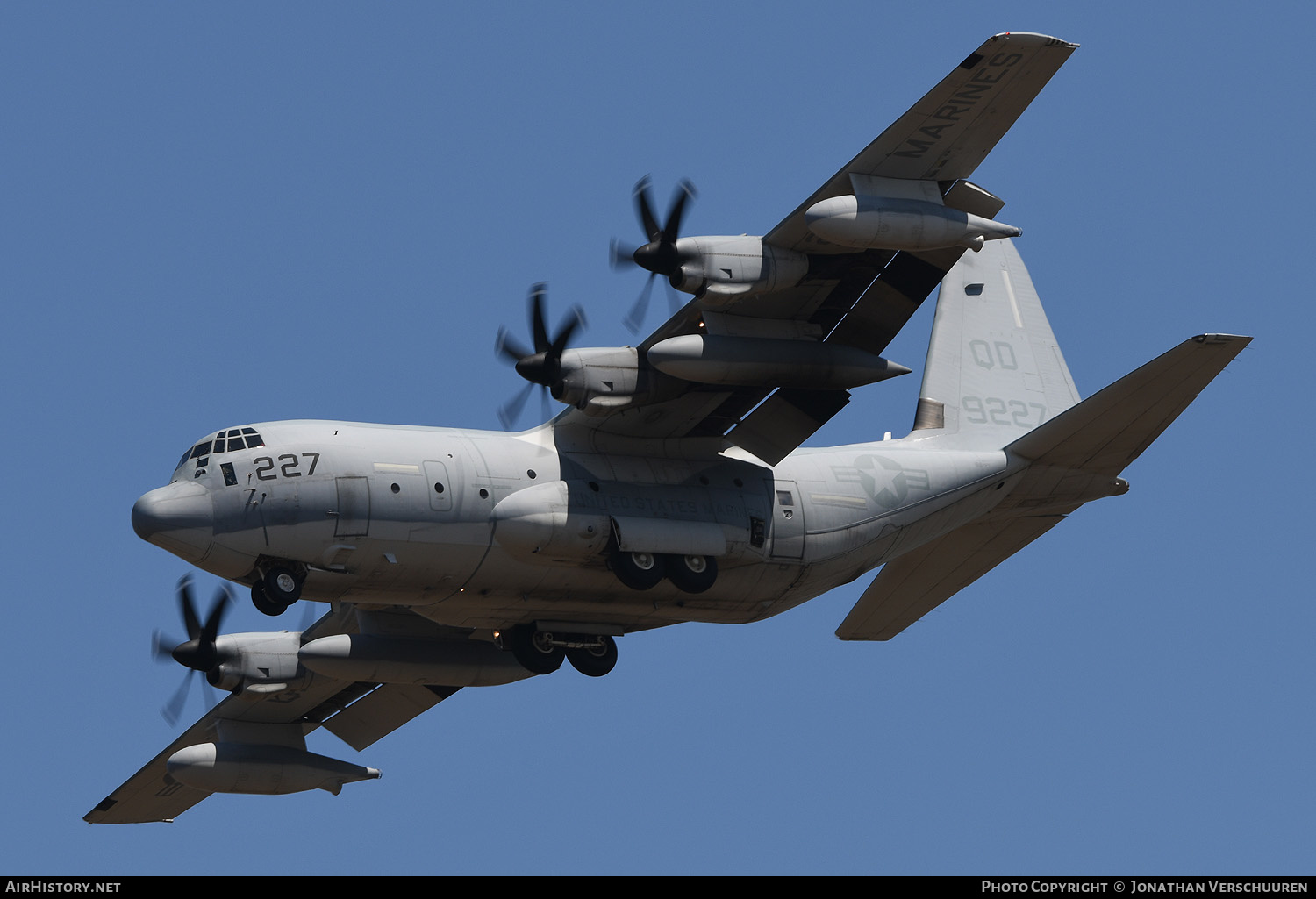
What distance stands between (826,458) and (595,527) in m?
4.51

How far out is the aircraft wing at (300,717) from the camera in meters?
36.3

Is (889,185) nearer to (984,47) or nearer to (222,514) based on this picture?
(984,47)

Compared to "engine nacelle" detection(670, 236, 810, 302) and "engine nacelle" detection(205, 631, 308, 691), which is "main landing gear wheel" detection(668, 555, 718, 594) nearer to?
"engine nacelle" detection(670, 236, 810, 302)

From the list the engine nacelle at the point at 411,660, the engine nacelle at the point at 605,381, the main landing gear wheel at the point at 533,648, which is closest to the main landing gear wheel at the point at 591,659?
the main landing gear wheel at the point at 533,648

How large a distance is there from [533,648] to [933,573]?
22.7 feet

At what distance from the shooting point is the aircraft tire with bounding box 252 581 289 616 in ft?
93.0

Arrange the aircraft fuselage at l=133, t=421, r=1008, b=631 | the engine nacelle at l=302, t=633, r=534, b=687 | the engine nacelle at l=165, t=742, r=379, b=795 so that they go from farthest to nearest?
1. the engine nacelle at l=165, t=742, r=379, b=795
2. the engine nacelle at l=302, t=633, r=534, b=687
3. the aircraft fuselage at l=133, t=421, r=1008, b=631

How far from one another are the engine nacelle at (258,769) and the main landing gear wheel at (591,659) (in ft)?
20.4

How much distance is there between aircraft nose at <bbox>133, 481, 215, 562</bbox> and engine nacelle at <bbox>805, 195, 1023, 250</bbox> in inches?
364

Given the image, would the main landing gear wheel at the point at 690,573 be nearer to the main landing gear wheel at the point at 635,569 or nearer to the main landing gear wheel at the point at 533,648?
the main landing gear wheel at the point at 635,569

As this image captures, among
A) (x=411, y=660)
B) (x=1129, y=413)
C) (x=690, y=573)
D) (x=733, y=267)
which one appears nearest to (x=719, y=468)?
(x=690, y=573)

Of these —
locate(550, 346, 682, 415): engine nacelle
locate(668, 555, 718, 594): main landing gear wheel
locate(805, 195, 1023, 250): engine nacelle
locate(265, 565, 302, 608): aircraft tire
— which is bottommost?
locate(668, 555, 718, 594): main landing gear wheel

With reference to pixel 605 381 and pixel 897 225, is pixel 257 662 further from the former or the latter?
pixel 897 225

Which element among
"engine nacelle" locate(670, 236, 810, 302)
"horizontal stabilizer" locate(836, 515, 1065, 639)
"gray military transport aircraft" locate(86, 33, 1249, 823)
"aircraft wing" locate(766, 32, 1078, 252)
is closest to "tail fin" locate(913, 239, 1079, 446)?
"gray military transport aircraft" locate(86, 33, 1249, 823)
